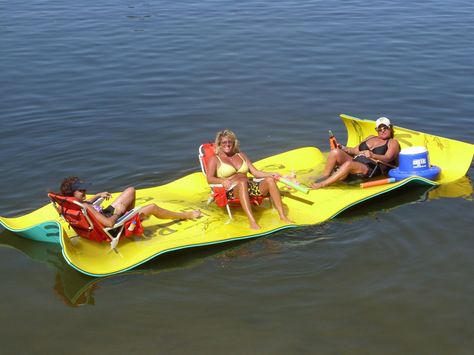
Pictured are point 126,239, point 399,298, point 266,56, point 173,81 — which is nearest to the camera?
point 399,298

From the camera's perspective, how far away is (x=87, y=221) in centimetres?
809

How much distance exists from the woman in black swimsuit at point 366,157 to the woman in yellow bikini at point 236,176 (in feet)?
3.60

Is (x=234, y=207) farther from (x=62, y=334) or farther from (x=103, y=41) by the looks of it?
(x=103, y=41)

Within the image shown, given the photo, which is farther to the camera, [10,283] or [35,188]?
[35,188]

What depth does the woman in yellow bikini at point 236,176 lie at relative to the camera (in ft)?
29.5

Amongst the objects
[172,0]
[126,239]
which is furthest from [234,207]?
[172,0]

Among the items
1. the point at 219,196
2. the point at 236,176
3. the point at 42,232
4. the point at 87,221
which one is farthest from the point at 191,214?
the point at 42,232

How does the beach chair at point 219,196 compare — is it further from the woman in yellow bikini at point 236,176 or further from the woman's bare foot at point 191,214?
the woman's bare foot at point 191,214

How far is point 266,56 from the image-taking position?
17.1 m

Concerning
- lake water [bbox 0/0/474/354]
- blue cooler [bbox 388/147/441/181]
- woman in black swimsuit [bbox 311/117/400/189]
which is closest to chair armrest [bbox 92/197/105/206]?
lake water [bbox 0/0/474/354]

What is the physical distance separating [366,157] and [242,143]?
8.37 feet

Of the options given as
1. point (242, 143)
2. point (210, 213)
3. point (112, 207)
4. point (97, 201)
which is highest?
point (97, 201)

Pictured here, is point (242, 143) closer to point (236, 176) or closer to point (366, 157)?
point (366, 157)

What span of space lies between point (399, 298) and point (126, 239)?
318cm
